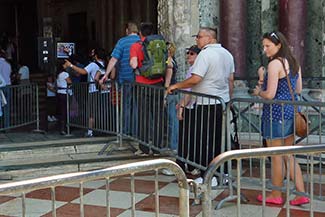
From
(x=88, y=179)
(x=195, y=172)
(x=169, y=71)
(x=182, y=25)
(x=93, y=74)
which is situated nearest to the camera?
(x=88, y=179)

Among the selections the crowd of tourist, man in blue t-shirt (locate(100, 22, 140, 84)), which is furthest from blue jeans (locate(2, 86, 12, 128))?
man in blue t-shirt (locate(100, 22, 140, 84))

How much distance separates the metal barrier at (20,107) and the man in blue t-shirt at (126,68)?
97.8 inches

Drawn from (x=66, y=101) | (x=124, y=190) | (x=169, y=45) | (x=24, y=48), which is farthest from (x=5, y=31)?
(x=124, y=190)

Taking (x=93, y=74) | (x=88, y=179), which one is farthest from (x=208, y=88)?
(x=93, y=74)

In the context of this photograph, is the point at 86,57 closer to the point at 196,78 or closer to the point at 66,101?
the point at 66,101

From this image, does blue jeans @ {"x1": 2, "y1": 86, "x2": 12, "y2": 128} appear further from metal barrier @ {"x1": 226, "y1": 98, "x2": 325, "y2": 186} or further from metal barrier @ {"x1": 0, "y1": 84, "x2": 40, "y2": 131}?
metal barrier @ {"x1": 226, "y1": 98, "x2": 325, "y2": 186}

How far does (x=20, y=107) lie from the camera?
9.16m

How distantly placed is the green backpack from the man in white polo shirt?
798 millimetres

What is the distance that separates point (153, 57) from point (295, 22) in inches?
78.9

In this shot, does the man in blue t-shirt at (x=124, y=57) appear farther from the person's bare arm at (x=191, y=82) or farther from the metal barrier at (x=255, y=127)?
the person's bare arm at (x=191, y=82)

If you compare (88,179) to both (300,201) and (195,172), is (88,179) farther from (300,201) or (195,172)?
(195,172)

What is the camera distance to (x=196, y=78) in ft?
17.3

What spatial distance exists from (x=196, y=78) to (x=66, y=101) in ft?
13.4

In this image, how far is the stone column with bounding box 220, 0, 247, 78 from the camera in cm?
725
